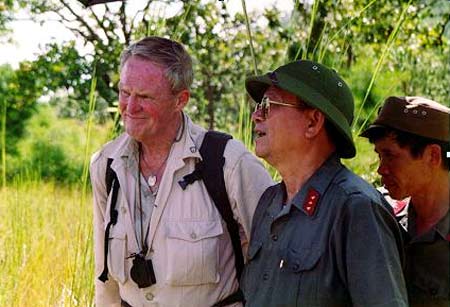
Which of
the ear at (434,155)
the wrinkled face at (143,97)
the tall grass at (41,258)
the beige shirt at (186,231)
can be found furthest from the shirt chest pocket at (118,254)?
the tall grass at (41,258)

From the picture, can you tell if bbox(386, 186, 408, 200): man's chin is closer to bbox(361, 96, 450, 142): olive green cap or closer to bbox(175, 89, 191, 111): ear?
bbox(361, 96, 450, 142): olive green cap

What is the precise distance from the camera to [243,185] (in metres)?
2.25

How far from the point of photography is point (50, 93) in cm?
889

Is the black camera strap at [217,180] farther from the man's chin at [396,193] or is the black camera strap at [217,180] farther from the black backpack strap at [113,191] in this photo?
the man's chin at [396,193]

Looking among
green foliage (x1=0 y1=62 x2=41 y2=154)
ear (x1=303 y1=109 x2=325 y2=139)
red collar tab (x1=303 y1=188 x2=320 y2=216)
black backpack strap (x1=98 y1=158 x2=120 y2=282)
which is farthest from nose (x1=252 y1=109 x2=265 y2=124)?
green foliage (x1=0 y1=62 x2=41 y2=154)

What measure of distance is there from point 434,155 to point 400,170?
0.09 meters

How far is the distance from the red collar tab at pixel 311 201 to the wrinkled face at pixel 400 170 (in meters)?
0.25

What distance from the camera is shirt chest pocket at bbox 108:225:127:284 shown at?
231 centimetres

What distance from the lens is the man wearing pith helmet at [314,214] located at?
1.65 metres

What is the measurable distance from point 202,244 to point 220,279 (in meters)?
0.12

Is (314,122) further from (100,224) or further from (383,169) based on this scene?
(100,224)

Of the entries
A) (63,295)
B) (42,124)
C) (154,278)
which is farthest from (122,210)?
(42,124)

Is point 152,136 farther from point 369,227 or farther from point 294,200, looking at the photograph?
Result: point 369,227

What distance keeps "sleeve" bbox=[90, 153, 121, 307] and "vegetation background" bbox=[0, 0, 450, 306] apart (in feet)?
1.88
